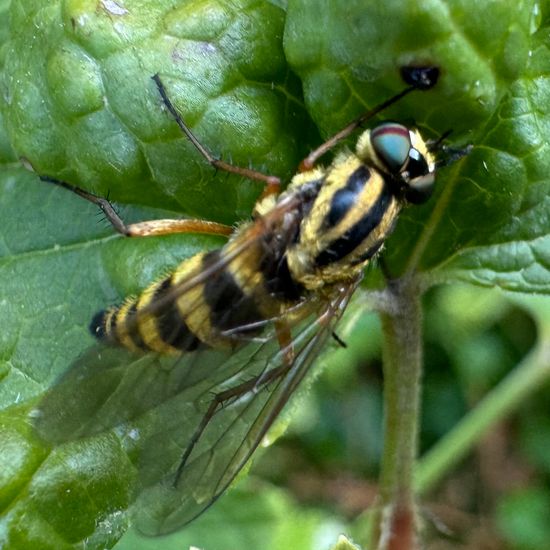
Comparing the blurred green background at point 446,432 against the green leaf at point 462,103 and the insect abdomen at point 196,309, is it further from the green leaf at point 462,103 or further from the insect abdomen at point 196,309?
the insect abdomen at point 196,309

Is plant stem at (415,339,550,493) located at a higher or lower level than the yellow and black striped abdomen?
lower

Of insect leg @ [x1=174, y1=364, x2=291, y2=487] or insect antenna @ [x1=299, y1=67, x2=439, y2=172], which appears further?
insect leg @ [x1=174, y1=364, x2=291, y2=487]

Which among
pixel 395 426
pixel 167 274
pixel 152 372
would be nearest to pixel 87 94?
pixel 167 274

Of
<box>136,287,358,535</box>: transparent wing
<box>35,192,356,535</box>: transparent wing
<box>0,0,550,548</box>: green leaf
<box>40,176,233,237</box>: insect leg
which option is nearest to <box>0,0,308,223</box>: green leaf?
<box>0,0,550,548</box>: green leaf

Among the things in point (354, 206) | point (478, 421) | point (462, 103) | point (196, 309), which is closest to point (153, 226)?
point (196, 309)

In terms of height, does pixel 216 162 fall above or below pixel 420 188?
above

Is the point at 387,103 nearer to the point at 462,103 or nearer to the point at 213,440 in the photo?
the point at 462,103

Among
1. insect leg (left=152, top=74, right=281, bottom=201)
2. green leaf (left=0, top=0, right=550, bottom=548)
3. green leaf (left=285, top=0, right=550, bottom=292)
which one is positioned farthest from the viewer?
insect leg (left=152, top=74, right=281, bottom=201)

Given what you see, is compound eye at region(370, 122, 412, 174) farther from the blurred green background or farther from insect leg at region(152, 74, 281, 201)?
the blurred green background
